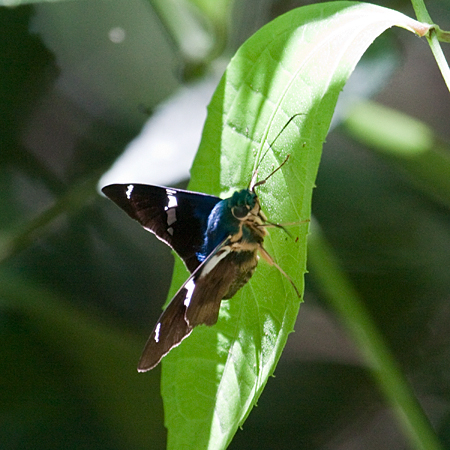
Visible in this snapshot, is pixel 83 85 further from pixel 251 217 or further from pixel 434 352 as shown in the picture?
pixel 434 352

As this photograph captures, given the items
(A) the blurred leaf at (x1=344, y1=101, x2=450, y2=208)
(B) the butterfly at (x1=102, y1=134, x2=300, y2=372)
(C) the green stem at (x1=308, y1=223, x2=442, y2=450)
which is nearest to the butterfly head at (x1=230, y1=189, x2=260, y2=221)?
(B) the butterfly at (x1=102, y1=134, x2=300, y2=372)

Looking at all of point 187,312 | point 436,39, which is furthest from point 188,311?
point 436,39

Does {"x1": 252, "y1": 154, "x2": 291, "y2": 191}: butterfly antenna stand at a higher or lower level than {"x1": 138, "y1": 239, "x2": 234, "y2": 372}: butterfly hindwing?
higher

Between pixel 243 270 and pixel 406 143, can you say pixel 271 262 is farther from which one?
pixel 406 143

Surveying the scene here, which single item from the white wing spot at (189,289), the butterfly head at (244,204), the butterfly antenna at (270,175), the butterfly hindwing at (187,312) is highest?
the butterfly antenna at (270,175)

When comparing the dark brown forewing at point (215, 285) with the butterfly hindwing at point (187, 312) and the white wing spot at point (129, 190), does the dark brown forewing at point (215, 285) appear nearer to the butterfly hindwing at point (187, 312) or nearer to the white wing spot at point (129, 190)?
the butterfly hindwing at point (187, 312)

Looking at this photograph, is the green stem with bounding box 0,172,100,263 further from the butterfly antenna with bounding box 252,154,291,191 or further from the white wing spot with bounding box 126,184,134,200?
the butterfly antenna with bounding box 252,154,291,191

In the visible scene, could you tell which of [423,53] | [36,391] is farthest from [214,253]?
[423,53]

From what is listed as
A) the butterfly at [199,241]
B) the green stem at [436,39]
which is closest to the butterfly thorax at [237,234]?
the butterfly at [199,241]

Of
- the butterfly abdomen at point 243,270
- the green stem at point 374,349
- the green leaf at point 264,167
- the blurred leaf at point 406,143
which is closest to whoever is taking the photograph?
the green leaf at point 264,167
